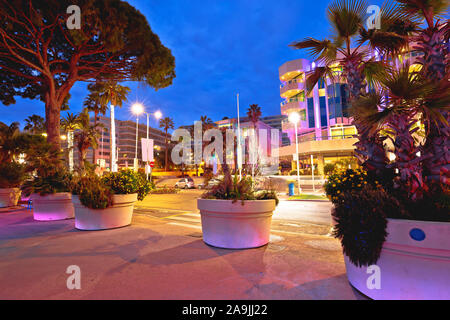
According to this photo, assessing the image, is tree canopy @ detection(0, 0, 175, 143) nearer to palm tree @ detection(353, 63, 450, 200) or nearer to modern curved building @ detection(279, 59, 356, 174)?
palm tree @ detection(353, 63, 450, 200)

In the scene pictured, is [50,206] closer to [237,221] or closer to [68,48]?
[237,221]

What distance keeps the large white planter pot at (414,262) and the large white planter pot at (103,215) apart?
6.17 m

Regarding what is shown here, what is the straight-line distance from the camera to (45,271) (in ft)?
11.7

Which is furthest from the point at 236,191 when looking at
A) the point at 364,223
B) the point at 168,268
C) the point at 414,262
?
the point at 414,262

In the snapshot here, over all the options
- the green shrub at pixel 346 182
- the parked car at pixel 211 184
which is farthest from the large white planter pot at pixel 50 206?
the green shrub at pixel 346 182

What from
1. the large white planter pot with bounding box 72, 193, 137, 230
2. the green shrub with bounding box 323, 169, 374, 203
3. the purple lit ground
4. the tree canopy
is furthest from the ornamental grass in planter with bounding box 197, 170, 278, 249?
the tree canopy

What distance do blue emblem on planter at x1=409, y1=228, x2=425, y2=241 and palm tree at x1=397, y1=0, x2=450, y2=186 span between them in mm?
1244

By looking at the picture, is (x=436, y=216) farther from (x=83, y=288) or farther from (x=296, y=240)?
(x=83, y=288)

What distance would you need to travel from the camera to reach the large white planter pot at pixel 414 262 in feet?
7.21

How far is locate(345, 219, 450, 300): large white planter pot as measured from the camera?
220cm

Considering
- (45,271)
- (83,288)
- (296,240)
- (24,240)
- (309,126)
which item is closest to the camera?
(83,288)

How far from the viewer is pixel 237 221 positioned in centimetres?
454
